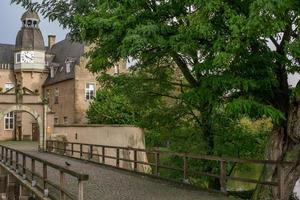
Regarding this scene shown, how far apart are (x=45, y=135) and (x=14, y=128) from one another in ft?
66.2

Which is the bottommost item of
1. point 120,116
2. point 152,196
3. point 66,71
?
point 152,196

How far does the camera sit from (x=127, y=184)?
14.4 meters

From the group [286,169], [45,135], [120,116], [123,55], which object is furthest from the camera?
[120,116]

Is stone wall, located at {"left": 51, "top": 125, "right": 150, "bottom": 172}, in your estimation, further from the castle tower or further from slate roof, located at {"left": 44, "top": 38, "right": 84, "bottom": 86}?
the castle tower

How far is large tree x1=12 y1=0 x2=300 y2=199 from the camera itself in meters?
9.73

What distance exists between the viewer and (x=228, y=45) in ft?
32.3

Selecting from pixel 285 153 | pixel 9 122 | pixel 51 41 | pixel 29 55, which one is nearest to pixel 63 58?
pixel 29 55

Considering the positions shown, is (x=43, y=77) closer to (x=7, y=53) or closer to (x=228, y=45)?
(x=7, y=53)

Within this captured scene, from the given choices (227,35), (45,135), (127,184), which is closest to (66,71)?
(45,135)

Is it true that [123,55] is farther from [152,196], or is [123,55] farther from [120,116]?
[120,116]

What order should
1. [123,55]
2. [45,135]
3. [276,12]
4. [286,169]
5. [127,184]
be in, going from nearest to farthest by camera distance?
[276,12], [123,55], [286,169], [127,184], [45,135]

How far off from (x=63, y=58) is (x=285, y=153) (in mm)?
47864

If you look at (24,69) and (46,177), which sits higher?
(24,69)

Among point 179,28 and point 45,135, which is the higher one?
point 179,28
